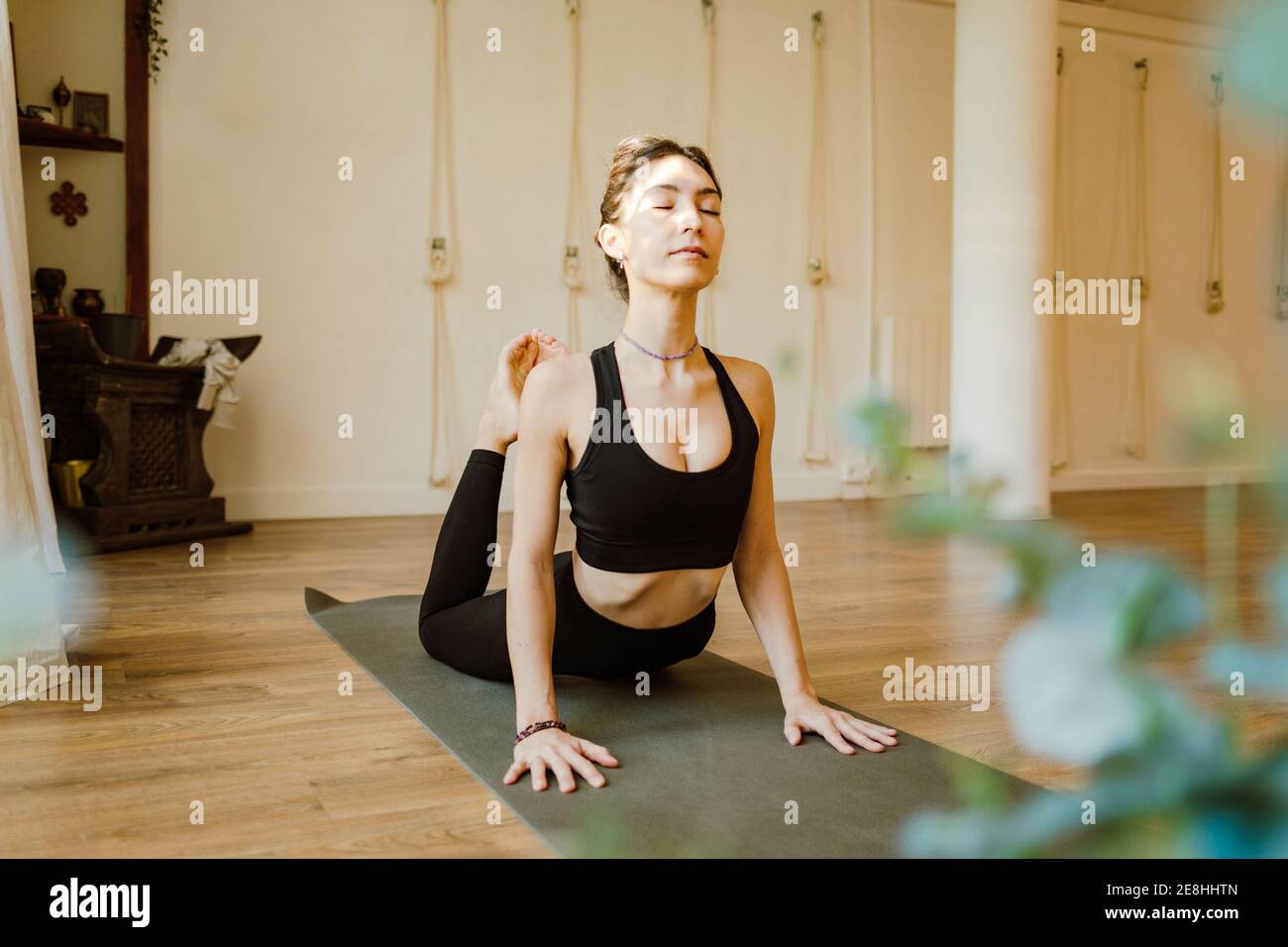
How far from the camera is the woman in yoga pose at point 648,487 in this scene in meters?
1.83

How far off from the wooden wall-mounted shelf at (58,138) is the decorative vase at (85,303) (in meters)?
0.63

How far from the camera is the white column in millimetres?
5016

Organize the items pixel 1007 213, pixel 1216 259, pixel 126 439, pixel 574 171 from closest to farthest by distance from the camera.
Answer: pixel 126 439 → pixel 1007 213 → pixel 574 171 → pixel 1216 259

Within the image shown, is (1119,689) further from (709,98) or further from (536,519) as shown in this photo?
(709,98)

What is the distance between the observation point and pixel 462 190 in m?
5.38

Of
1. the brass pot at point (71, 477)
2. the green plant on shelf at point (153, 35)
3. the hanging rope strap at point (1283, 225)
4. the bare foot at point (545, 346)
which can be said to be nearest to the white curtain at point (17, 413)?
the bare foot at point (545, 346)

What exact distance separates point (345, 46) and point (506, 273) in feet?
4.23

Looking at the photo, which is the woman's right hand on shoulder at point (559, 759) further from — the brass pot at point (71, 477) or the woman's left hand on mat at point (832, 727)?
the brass pot at point (71, 477)

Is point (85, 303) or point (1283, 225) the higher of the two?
point (85, 303)

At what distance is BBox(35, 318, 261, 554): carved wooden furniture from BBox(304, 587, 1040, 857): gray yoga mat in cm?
214

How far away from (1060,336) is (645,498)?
5889 millimetres

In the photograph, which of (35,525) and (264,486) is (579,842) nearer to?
(35,525)

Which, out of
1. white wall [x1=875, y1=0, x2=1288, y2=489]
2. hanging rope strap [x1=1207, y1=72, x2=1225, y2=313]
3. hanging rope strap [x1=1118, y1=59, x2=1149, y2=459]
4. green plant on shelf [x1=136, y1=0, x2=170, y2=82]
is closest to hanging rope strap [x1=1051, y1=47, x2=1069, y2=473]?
white wall [x1=875, y1=0, x2=1288, y2=489]

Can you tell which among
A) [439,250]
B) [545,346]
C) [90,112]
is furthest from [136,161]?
[545,346]
